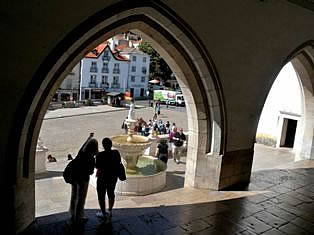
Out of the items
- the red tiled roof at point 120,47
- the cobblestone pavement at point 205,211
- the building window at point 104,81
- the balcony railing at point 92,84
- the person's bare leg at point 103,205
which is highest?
the red tiled roof at point 120,47

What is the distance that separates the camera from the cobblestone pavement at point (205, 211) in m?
3.91

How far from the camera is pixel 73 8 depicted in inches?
138

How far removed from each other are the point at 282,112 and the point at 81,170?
33.7ft

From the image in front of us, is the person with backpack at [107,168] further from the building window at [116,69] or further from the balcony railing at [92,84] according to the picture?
the building window at [116,69]

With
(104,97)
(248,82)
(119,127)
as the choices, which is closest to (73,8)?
(248,82)

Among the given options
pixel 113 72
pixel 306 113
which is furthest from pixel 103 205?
pixel 113 72

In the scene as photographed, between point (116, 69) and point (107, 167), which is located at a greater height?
point (116, 69)

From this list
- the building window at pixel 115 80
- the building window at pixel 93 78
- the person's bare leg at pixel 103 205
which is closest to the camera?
the person's bare leg at pixel 103 205

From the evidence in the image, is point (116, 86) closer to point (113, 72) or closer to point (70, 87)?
point (113, 72)

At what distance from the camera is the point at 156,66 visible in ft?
127

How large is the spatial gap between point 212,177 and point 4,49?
372cm

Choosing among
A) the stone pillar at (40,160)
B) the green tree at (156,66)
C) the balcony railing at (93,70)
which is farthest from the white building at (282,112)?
the green tree at (156,66)

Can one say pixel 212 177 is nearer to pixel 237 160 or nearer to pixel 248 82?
pixel 237 160

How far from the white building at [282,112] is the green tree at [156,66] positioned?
2603 cm
